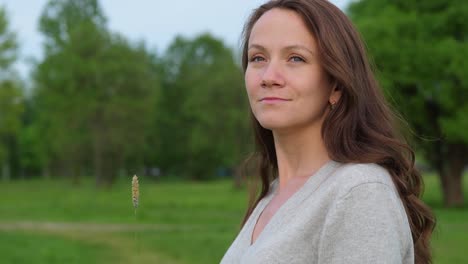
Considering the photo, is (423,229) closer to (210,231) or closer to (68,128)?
(210,231)

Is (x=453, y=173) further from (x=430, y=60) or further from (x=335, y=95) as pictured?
(x=335, y=95)

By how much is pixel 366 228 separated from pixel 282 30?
62 centimetres

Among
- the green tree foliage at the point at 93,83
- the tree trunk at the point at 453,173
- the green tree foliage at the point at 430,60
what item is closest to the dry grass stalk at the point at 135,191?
the green tree foliage at the point at 430,60

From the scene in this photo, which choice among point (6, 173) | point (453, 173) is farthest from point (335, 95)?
point (6, 173)

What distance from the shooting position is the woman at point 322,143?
1644mm

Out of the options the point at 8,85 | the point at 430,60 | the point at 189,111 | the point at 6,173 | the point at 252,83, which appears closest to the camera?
the point at 252,83

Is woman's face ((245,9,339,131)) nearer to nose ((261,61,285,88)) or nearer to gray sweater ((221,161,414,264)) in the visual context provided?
nose ((261,61,285,88))

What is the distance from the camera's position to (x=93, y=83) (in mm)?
42000

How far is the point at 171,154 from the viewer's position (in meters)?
62.9

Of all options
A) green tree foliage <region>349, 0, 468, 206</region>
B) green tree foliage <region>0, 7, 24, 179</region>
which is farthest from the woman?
green tree foliage <region>0, 7, 24, 179</region>

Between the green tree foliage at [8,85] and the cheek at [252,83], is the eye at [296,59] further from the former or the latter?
the green tree foliage at [8,85]

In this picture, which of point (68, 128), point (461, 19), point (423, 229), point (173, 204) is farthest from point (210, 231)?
point (68, 128)

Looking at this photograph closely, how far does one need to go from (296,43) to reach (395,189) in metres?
0.48

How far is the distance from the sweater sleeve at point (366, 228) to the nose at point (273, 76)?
1.32 feet
